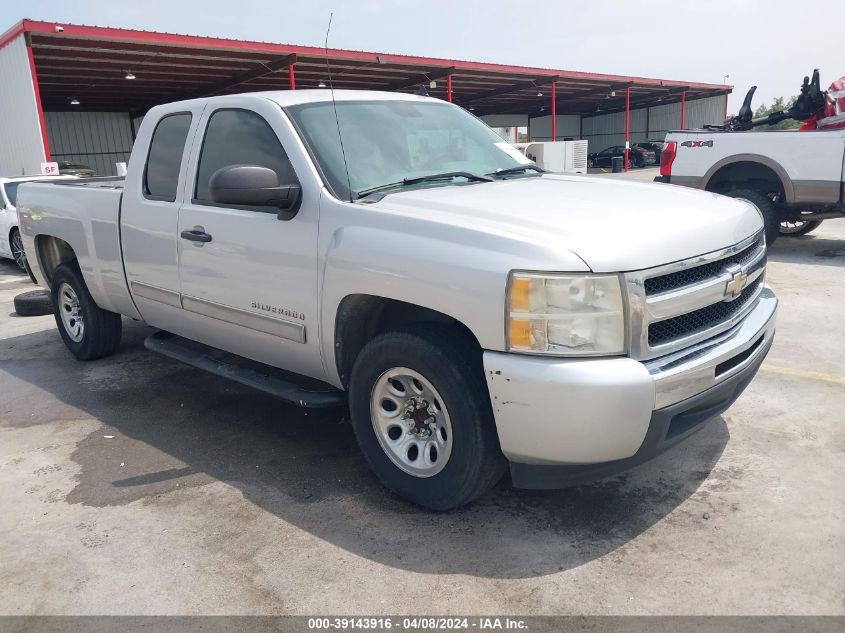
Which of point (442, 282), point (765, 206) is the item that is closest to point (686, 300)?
point (442, 282)

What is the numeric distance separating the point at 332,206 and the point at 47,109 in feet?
107

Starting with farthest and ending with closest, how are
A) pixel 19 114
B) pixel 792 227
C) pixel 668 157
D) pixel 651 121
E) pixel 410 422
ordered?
pixel 651 121, pixel 19 114, pixel 792 227, pixel 668 157, pixel 410 422

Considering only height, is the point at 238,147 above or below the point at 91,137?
below

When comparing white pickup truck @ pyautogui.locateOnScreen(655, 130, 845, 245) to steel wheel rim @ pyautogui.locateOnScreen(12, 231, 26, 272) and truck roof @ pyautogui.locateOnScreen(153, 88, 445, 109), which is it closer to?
→ truck roof @ pyautogui.locateOnScreen(153, 88, 445, 109)

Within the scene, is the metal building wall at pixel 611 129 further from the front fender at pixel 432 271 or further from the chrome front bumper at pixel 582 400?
the chrome front bumper at pixel 582 400

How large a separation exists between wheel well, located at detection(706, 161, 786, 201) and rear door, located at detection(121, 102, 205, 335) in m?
7.42

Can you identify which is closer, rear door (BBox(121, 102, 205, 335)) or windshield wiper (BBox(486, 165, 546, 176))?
windshield wiper (BBox(486, 165, 546, 176))

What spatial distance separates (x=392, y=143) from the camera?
388cm

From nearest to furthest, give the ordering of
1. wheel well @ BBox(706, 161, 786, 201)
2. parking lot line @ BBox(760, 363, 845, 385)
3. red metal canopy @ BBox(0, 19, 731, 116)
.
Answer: parking lot line @ BBox(760, 363, 845, 385) → wheel well @ BBox(706, 161, 786, 201) → red metal canopy @ BBox(0, 19, 731, 116)

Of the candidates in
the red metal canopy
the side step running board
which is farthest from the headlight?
the red metal canopy

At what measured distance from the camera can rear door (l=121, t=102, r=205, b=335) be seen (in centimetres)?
436

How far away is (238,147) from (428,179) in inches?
45.7

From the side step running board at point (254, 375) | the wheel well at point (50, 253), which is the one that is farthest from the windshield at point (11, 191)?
the side step running board at point (254, 375)

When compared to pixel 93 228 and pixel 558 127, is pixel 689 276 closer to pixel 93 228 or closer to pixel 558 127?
pixel 93 228
